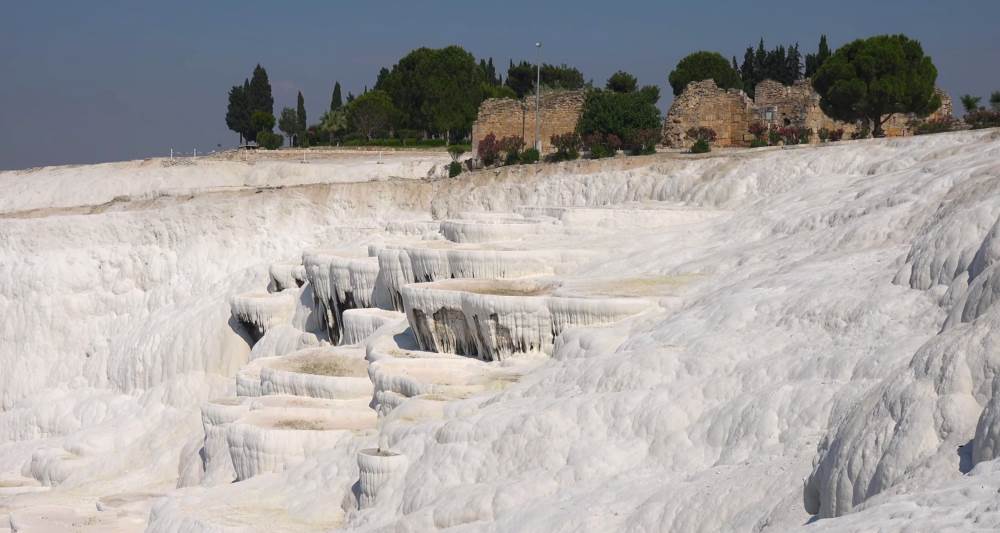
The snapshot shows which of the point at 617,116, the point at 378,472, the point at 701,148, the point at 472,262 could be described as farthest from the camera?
the point at 617,116

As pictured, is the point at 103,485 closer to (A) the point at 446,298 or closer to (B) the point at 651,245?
(A) the point at 446,298

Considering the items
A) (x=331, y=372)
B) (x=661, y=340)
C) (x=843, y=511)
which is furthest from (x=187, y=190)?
(x=843, y=511)

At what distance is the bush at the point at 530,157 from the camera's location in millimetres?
31578

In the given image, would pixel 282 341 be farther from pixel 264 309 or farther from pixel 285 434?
pixel 285 434

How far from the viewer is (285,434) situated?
1516cm

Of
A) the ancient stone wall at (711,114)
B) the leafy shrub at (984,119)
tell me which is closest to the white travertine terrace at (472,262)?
the leafy shrub at (984,119)

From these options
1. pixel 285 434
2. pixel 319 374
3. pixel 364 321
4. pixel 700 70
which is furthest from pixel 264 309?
pixel 700 70

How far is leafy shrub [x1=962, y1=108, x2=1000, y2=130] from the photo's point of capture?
25.0 meters

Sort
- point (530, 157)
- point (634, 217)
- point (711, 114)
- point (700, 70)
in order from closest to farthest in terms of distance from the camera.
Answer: point (634, 217), point (530, 157), point (711, 114), point (700, 70)

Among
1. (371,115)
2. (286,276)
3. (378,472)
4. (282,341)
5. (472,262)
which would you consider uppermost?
(371,115)

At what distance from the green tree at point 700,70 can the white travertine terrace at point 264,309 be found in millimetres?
34084

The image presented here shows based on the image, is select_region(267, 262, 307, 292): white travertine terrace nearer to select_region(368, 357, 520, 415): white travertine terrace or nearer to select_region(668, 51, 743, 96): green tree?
select_region(368, 357, 520, 415): white travertine terrace

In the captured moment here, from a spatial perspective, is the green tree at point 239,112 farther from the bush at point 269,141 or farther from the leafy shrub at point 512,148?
the leafy shrub at point 512,148

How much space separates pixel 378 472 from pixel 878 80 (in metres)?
20.9
